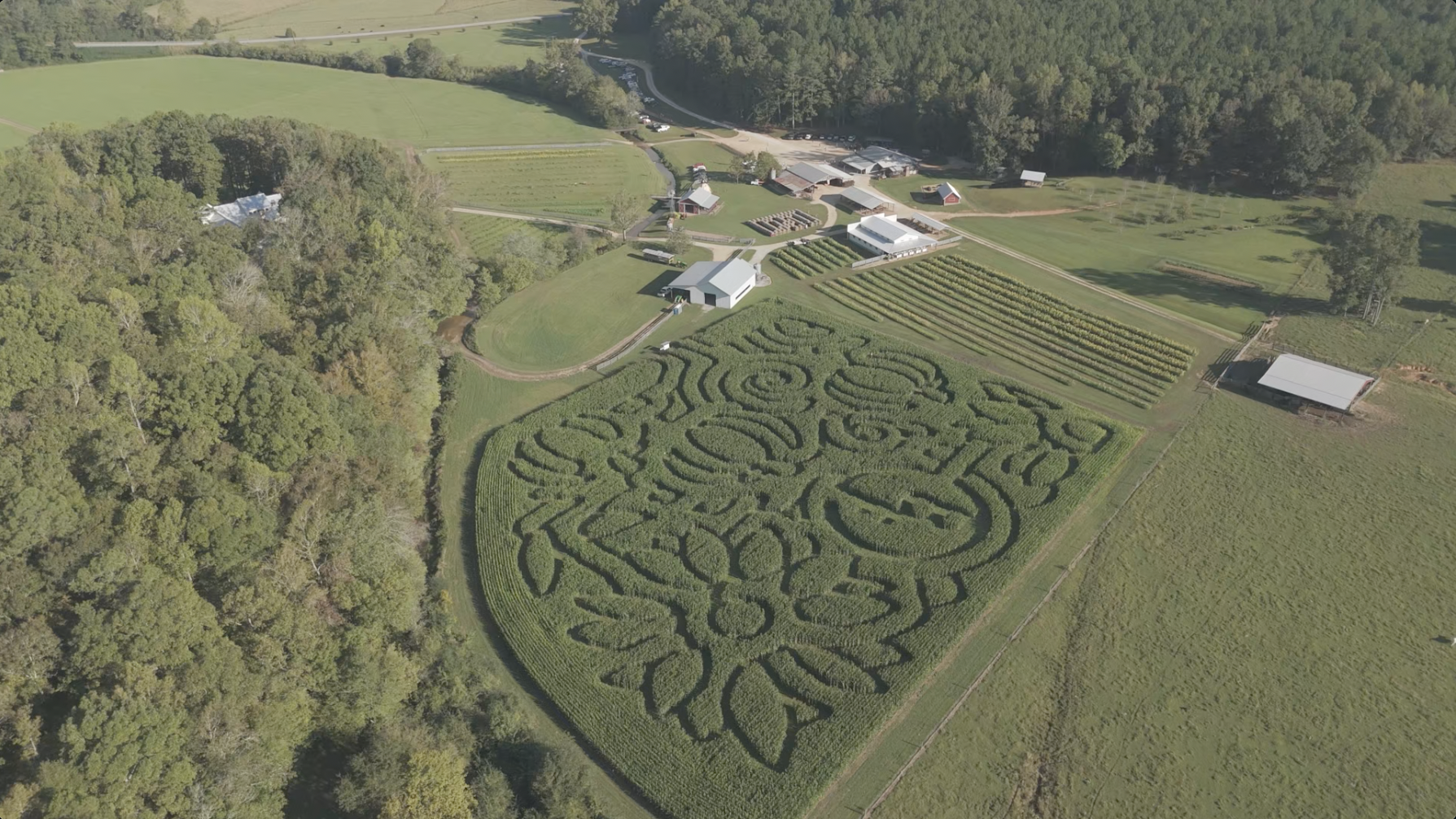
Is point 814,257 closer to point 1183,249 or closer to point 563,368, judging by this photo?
point 563,368

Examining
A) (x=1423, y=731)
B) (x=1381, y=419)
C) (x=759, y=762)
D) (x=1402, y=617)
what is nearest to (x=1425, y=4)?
(x=1381, y=419)

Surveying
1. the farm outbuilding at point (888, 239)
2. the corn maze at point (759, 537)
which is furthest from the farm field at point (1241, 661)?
the farm outbuilding at point (888, 239)

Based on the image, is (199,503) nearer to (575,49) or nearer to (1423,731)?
(1423,731)

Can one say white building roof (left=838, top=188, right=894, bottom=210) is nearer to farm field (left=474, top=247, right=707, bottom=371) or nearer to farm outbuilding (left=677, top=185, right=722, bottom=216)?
farm outbuilding (left=677, top=185, right=722, bottom=216)

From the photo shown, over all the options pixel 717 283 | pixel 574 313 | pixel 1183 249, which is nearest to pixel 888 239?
pixel 717 283

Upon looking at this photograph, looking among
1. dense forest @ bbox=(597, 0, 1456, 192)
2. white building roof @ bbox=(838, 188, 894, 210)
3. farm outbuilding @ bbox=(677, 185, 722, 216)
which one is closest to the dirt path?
farm outbuilding @ bbox=(677, 185, 722, 216)

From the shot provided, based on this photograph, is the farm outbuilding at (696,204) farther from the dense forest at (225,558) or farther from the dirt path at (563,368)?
the dense forest at (225,558)
